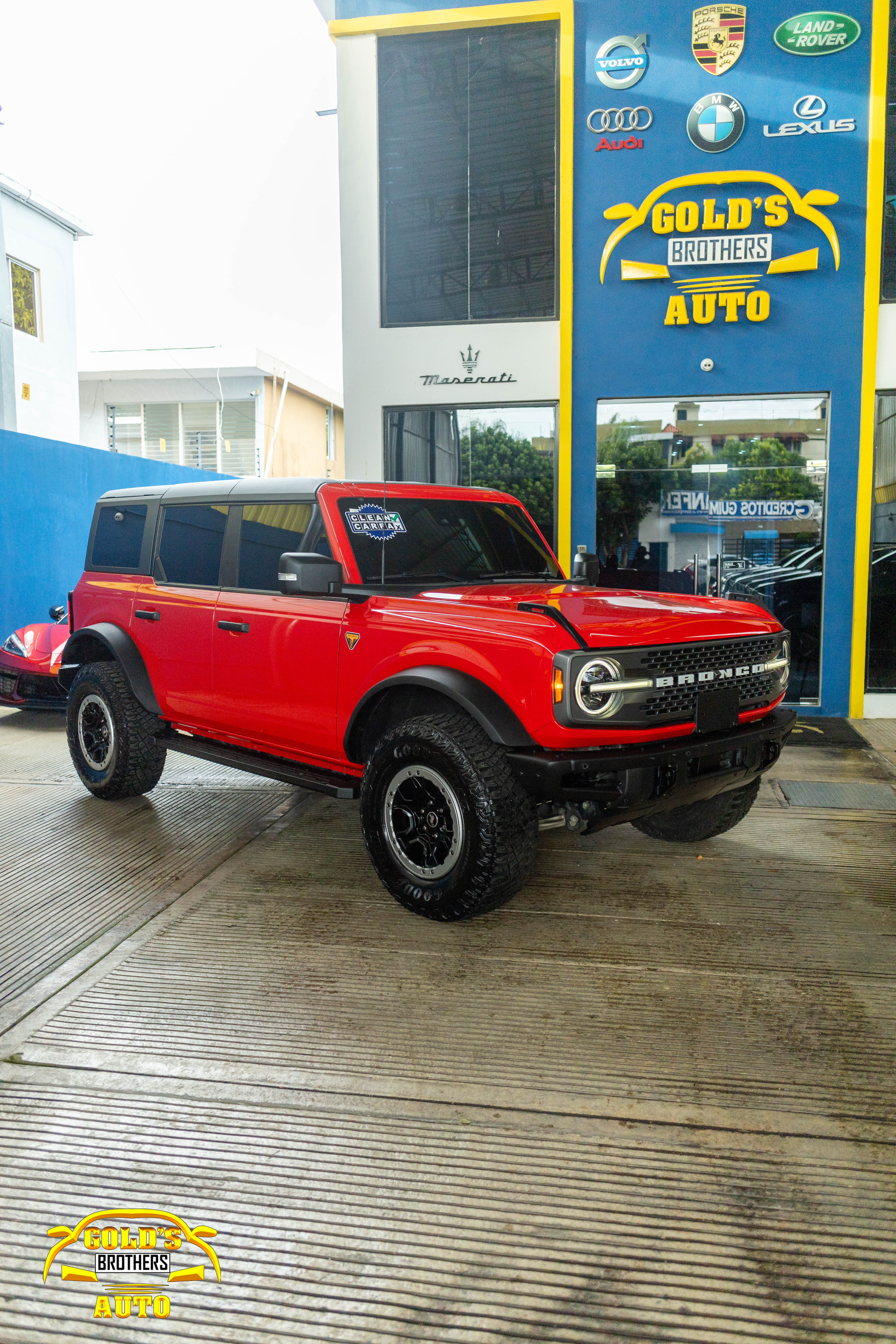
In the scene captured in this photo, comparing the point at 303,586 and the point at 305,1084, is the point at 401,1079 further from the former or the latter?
the point at 303,586

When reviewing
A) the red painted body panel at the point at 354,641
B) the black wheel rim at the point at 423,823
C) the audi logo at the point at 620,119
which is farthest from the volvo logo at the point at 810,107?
the black wheel rim at the point at 423,823

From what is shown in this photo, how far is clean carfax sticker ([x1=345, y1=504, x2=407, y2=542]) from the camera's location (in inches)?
191

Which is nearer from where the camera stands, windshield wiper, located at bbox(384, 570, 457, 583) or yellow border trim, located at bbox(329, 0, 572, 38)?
windshield wiper, located at bbox(384, 570, 457, 583)

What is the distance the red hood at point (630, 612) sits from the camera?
3.86 metres

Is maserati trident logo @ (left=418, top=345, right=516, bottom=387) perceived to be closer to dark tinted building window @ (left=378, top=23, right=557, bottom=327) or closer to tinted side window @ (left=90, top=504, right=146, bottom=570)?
dark tinted building window @ (left=378, top=23, right=557, bottom=327)

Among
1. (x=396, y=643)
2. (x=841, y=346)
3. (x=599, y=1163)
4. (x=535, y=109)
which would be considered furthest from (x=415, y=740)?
(x=535, y=109)

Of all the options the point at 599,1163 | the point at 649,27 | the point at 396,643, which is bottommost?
the point at 599,1163

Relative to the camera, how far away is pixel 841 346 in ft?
29.0

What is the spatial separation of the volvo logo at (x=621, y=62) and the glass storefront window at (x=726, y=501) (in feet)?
9.22

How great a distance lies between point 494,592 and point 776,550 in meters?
5.37

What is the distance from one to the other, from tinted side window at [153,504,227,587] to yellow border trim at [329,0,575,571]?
4.44m

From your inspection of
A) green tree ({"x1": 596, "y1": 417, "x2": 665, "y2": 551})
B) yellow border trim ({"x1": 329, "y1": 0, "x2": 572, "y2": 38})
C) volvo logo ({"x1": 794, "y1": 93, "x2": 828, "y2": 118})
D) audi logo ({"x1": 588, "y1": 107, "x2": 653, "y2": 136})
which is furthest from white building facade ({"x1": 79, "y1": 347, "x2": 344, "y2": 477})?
volvo logo ({"x1": 794, "y1": 93, "x2": 828, "y2": 118})

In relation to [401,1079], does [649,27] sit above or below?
above

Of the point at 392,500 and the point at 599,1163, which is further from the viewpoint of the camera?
the point at 392,500
